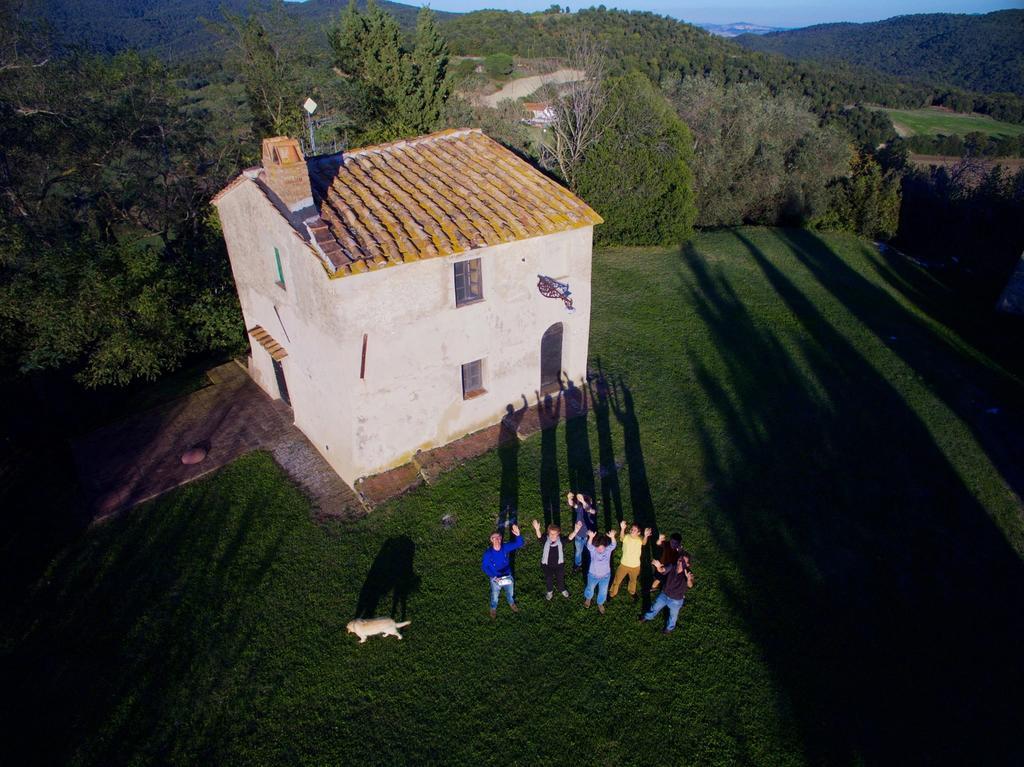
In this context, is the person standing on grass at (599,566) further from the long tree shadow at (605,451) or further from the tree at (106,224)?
the tree at (106,224)

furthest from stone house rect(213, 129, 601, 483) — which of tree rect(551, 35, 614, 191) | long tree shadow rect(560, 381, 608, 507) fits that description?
tree rect(551, 35, 614, 191)

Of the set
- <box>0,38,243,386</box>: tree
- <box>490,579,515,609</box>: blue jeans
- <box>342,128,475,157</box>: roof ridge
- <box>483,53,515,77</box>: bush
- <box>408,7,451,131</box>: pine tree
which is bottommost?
<box>490,579,515,609</box>: blue jeans

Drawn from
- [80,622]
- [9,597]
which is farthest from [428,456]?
[9,597]

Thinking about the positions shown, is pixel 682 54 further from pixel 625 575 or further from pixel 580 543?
pixel 625 575

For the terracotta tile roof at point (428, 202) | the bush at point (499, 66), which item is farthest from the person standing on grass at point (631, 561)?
the bush at point (499, 66)

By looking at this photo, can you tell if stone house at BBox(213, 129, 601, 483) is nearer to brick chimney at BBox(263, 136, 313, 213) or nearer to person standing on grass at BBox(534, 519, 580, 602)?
brick chimney at BBox(263, 136, 313, 213)

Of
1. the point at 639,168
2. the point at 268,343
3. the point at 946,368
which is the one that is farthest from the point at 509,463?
the point at 639,168
